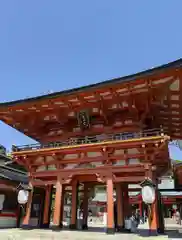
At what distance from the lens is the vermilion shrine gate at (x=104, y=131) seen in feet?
38.8

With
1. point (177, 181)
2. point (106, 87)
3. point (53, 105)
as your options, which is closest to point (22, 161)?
point (53, 105)

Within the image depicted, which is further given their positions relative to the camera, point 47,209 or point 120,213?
point 47,209

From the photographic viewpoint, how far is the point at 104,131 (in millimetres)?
14859

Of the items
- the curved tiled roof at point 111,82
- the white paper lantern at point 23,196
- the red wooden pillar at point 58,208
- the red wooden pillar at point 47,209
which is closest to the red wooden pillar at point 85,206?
the red wooden pillar at point 47,209

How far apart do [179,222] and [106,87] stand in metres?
23.3

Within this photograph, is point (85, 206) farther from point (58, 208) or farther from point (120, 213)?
point (58, 208)

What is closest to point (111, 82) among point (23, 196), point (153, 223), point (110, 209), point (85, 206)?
point (110, 209)

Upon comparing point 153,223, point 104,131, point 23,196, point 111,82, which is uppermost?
point 111,82

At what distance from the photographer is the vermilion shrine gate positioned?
1181 cm

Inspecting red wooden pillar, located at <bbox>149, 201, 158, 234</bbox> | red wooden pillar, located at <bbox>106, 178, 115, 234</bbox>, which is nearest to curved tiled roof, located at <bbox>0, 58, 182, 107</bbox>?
red wooden pillar, located at <bbox>106, 178, 115, 234</bbox>

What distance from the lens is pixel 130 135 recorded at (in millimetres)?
13406

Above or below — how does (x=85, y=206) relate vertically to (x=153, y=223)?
above

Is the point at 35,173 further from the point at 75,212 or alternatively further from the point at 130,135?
the point at 130,135

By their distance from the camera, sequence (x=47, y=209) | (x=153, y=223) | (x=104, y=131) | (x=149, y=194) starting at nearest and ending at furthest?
(x=153, y=223), (x=149, y=194), (x=104, y=131), (x=47, y=209)
